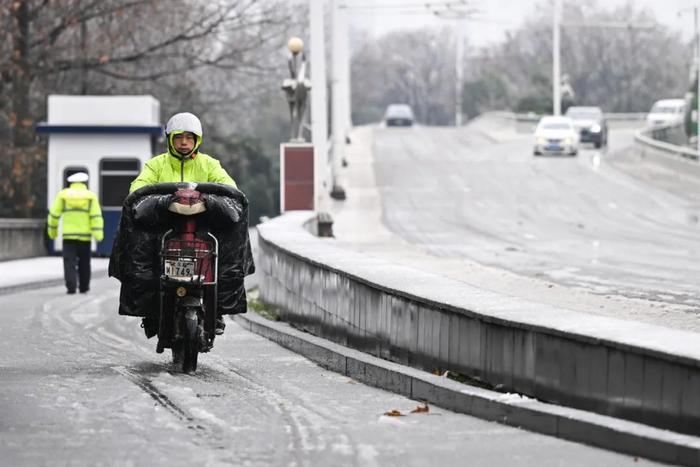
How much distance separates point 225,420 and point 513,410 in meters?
1.63

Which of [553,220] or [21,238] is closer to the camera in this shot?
[21,238]

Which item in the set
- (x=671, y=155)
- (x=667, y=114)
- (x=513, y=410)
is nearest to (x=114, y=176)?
(x=513, y=410)

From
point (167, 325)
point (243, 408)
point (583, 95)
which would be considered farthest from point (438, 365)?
point (583, 95)

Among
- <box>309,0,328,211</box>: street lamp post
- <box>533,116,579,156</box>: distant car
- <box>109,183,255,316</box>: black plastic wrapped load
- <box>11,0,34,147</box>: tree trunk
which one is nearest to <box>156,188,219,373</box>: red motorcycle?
<box>109,183,255,316</box>: black plastic wrapped load

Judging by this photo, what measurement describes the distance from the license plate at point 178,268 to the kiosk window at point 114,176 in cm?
2511

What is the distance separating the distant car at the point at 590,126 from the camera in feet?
257

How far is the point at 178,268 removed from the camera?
12117 millimetres

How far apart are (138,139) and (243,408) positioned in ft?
89.6

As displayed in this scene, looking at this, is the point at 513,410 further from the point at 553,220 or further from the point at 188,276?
the point at 553,220

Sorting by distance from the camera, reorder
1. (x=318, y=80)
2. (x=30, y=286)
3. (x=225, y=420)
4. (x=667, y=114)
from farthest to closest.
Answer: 1. (x=667, y=114)
2. (x=318, y=80)
3. (x=30, y=286)
4. (x=225, y=420)

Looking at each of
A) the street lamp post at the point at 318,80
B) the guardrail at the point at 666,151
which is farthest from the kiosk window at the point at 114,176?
the guardrail at the point at 666,151

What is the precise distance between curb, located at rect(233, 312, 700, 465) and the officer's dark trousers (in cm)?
1081

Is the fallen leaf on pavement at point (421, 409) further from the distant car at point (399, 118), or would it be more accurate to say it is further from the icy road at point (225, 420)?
the distant car at point (399, 118)

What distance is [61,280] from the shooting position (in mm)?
28375
